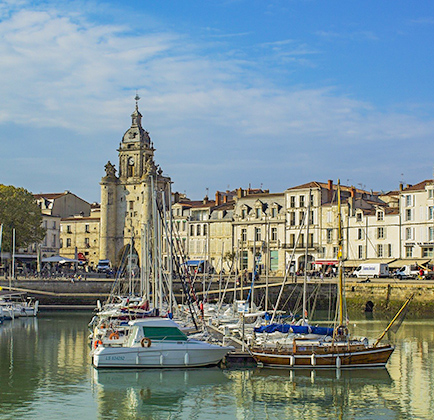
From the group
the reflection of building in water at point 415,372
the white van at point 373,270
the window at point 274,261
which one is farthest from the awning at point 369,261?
the reflection of building in water at point 415,372

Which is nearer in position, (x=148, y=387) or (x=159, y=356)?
(x=148, y=387)

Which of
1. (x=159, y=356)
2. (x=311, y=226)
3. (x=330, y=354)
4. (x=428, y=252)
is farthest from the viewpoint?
(x=311, y=226)

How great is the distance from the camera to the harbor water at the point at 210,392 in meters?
23.2

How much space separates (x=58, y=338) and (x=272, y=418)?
2066 centimetres

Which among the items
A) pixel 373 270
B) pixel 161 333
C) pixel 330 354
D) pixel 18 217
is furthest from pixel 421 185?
pixel 161 333

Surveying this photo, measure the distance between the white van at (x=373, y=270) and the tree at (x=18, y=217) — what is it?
3056cm

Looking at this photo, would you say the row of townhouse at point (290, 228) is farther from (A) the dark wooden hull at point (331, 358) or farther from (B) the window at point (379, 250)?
(A) the dark wooden hull at point (331, 358)

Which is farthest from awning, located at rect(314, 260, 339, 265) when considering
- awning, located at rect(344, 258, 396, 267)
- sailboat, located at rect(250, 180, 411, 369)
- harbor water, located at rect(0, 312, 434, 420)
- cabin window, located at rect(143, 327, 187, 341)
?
cabin window, located at rect(143, 327, 187, 341)

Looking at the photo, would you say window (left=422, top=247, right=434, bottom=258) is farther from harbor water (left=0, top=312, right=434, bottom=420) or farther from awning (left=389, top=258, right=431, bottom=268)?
harbor water (left=0, top=312, right=434, bottom=420)

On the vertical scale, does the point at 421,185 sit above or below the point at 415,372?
above

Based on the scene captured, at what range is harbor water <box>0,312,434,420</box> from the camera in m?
23.2

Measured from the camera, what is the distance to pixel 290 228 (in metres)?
75.8

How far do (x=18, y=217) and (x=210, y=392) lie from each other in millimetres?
50367

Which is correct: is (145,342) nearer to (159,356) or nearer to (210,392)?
(159,356)
